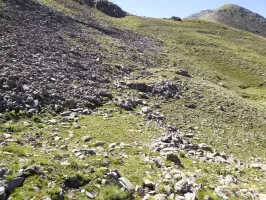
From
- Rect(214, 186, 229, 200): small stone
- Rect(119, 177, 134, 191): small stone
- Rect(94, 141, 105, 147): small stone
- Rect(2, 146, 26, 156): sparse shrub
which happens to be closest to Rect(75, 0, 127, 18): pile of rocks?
Rect(94, 141, 105, 147): small stone

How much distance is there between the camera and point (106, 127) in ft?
55.3

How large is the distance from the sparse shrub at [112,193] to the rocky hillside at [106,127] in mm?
34

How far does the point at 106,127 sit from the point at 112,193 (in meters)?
7.63

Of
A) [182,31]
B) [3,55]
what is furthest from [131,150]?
[182,31]

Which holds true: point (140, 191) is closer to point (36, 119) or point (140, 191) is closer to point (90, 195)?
point (90, 195)

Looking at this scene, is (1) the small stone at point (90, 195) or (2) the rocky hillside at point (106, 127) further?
(2) the rocky hillside at point (106, 127)

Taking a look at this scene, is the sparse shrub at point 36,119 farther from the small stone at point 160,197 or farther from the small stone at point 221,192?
the small stone at point 221,192

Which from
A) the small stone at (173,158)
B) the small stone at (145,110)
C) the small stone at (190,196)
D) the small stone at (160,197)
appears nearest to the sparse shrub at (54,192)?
the small stone at (160,197)

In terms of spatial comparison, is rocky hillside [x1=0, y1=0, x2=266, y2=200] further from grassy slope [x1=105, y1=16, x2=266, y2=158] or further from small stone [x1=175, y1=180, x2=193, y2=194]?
grassy slope [x1=105, y1=16, x2=266, y2=158]

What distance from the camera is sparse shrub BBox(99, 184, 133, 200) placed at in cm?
935

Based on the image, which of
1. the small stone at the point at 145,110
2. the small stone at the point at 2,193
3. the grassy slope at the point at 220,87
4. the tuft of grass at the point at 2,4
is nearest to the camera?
the small stone at the point at 2,193

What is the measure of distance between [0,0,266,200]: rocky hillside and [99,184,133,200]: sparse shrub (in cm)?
3

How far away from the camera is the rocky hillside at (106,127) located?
400 inches

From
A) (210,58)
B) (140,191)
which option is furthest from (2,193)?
(210,58)
